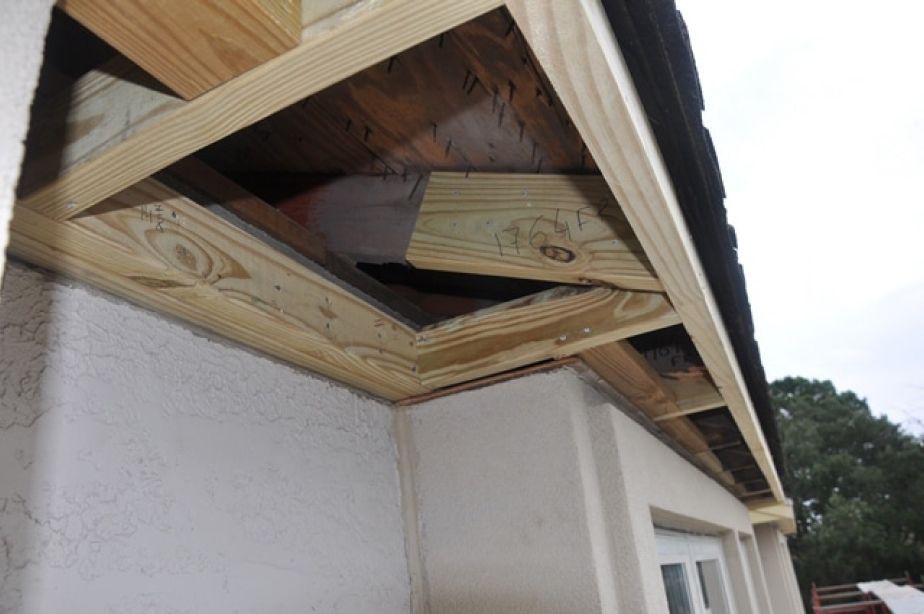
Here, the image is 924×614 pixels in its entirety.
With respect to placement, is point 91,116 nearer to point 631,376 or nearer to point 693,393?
point 631,376

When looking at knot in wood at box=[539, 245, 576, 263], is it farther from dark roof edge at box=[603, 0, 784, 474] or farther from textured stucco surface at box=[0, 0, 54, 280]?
textured stucco surface at box=[0, 0, 54, 280]

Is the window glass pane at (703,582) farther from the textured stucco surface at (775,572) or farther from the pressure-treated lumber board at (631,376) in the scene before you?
the textured stucco surface at (775,572)

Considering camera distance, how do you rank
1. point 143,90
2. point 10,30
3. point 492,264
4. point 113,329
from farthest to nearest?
point 492,264, point 113,329, point 143,90, point 10,30

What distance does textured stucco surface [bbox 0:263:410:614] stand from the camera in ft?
3.38

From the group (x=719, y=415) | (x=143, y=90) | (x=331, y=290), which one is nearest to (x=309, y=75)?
(x=143, y=90)

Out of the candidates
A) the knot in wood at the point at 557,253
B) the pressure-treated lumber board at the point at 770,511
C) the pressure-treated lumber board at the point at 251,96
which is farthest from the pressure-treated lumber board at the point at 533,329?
the pressure-treated lumber board at the point at 770,511

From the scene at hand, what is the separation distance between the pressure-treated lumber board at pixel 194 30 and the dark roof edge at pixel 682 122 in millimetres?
352

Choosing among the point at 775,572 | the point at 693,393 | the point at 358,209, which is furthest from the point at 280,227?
the point at 775,572

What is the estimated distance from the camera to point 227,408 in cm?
142

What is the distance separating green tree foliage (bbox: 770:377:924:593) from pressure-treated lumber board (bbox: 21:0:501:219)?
21939 mm

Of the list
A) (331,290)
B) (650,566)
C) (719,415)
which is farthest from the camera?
(719,415)

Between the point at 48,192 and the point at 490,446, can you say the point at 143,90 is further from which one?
the point at 490,446

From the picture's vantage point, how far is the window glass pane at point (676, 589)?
2805mm

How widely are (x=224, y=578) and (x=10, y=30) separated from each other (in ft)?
3.82
